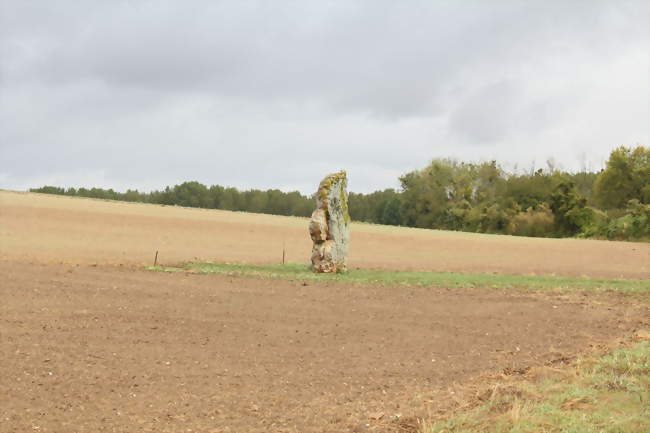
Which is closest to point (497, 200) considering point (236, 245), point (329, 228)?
point (236, 245)

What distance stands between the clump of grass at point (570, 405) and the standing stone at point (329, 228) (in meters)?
15.0

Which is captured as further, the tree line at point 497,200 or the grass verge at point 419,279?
the tree line at point 497,200

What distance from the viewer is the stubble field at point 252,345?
8.49 meters

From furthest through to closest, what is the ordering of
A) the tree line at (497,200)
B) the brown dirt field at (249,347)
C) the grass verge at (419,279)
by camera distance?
the tree line at (497,200) → the grass verge at (419,279) → the brown dirt field at (249,347)

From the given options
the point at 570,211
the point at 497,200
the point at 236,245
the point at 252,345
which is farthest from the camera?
the point at 497,200

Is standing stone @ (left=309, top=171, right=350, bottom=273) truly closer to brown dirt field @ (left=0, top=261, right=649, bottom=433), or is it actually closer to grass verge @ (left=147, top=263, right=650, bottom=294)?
grass verge @ (left=147, top=263, right=650, bottom=294)

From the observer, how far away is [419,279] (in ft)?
76.5

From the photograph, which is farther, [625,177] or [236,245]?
[625,177]

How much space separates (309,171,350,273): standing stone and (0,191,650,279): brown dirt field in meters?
5.35

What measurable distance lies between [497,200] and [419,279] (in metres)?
56.7

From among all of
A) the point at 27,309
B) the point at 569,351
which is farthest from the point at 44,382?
the point at 569,351

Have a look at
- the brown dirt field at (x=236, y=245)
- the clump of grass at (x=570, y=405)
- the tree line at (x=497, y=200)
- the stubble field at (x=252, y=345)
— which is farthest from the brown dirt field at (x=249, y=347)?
the tree line at (x=497, y=200)

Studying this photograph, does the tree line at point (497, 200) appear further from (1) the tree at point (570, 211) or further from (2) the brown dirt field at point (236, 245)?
(2) the brown dirt field at point (236, 245)

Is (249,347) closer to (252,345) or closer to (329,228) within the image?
(252,345)
